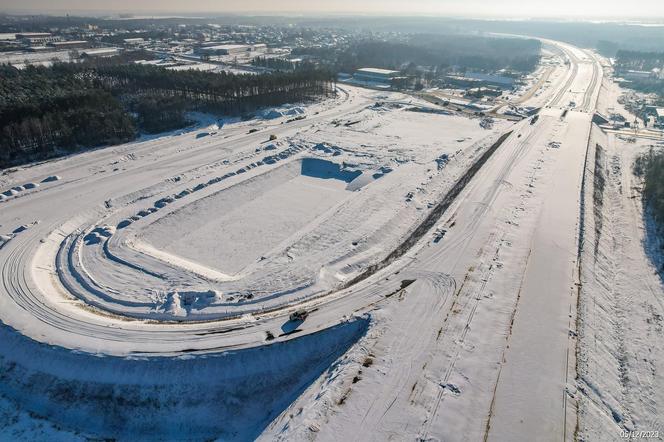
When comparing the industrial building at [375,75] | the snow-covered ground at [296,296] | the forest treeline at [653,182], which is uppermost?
the industrial building at [375,75]

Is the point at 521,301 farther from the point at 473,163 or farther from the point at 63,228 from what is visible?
the point at 63,228

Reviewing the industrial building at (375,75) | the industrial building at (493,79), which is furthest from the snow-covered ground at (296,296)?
the industrial building at (493,79)

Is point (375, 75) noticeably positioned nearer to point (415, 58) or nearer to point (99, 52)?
point (415, 58)

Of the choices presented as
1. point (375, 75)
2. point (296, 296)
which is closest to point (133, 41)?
point (375, 75)

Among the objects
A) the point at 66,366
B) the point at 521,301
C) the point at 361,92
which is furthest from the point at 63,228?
the point at 361,92

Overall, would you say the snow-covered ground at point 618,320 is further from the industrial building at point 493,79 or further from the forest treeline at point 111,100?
the industrial building at point 493,79
